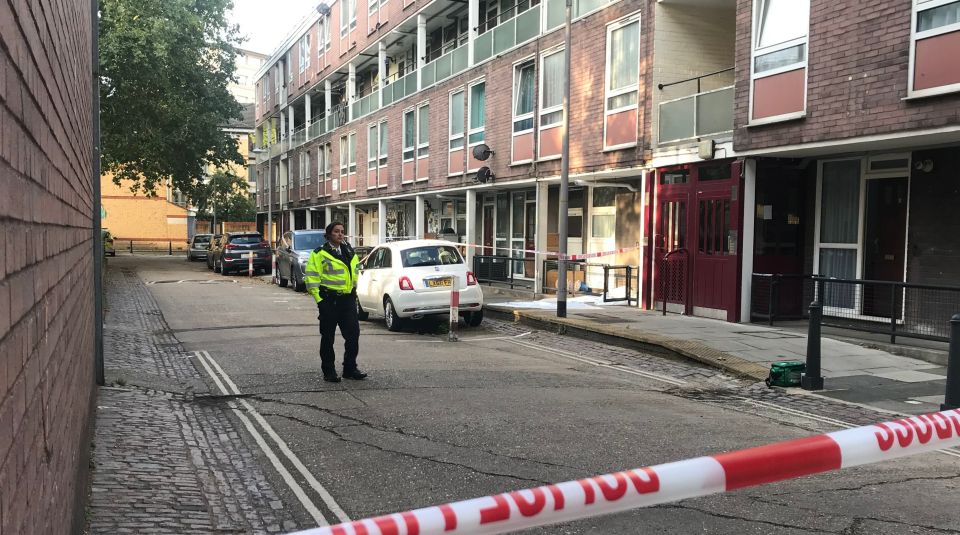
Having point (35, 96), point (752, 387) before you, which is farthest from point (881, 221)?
point (35, 96)

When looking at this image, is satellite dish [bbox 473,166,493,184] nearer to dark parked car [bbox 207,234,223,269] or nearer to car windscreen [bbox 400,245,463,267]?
car windscreen [bbox 400,245,463,267]

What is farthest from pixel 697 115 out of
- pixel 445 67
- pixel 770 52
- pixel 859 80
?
pixel 445 67

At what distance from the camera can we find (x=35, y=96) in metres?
2.23

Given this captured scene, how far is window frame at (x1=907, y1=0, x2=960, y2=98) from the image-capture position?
9.52 meters

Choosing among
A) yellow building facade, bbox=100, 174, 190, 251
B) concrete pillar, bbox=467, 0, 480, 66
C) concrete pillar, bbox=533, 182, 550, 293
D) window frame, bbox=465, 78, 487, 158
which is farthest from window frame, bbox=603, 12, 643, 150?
yellow building facade, bbox=100, 174, 190, 251

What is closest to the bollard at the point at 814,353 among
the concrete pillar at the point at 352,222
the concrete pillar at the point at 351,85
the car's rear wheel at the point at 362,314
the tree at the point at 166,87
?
the car's rear wheel at the point at 362,314

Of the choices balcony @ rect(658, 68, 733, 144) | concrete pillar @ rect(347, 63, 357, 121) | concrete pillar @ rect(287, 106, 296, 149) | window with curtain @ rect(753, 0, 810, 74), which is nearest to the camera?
window with curtain @ rect(753, 0, 810, 74)

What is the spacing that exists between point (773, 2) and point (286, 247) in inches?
615

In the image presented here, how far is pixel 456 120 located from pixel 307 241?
608 centimetres

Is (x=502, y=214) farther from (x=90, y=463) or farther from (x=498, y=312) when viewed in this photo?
(x=90, y=463)

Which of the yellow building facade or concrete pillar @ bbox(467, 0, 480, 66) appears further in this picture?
the yellow building facade

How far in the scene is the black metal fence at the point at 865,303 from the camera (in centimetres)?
991

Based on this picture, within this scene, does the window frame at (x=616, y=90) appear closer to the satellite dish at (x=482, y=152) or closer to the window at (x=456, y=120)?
the satellite dish at (x=482, y=152)

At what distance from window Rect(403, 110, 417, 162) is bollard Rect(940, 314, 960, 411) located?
2237 cm
